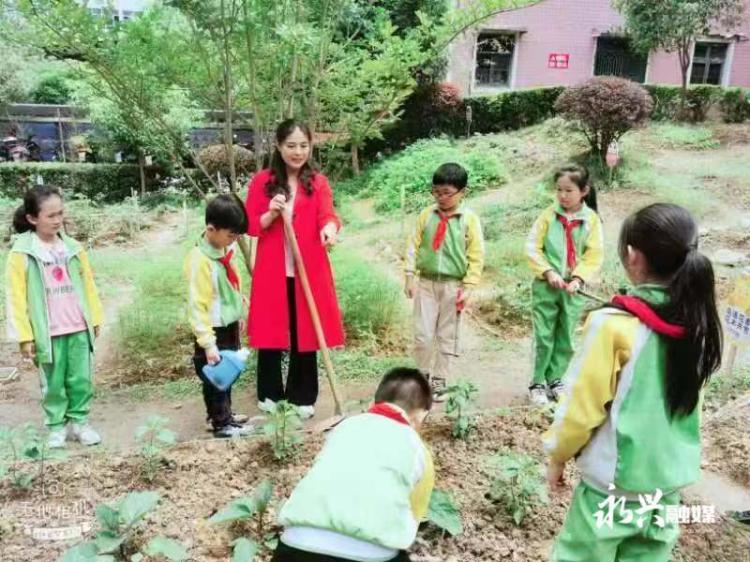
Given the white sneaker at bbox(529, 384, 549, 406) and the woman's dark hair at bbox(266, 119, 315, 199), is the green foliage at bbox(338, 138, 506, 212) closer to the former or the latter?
the white sneaker at bbox(529, 384, 549, 406)

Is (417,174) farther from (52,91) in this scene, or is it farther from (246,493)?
(52,91)

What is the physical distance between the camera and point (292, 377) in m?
3.85

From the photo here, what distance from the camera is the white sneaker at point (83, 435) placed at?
369 centimetres

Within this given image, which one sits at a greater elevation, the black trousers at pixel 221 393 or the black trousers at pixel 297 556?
the black trousers at pixel 297 556

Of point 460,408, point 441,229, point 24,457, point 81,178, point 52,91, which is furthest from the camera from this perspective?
point 52,91

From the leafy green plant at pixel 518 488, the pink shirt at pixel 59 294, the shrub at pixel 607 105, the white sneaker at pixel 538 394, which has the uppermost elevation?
the shrub at pixel 607 105

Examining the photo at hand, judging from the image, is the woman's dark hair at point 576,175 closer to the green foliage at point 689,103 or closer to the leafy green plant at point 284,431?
the leafy green plant at point 284,431

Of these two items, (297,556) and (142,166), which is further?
(142,166)

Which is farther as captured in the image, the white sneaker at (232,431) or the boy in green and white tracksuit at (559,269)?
the boy in green and white tracksuit at (559,269)

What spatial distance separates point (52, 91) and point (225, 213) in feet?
60.7

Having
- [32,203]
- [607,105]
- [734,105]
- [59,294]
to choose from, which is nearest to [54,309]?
[59,294]

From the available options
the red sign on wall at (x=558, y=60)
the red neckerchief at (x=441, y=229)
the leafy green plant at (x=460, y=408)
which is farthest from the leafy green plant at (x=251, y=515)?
the red sign on wall at (x=558, y=60)

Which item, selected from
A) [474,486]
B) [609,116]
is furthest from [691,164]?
[474,486]

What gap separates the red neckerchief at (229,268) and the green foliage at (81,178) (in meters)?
11.0
